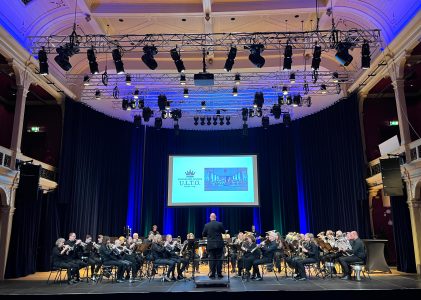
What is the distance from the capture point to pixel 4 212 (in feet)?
35.5

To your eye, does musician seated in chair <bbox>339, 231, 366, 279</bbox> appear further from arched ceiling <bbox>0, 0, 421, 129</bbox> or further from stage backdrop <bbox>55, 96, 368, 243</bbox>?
arched ceiling <bbox>0, 0, 421, 129</bbox>

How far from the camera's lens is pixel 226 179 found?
15445 mm

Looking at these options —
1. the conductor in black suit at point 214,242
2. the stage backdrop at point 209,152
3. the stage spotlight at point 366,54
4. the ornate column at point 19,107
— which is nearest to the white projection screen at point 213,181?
the stage backdrop at point 209,152

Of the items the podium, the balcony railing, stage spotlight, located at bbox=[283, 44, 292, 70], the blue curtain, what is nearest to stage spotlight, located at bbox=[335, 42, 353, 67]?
stage spotlight, located at bbox=[283, 44, 292, 70]

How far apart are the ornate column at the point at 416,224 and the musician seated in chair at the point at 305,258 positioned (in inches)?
126

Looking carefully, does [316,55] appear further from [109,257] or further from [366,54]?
[109,257]

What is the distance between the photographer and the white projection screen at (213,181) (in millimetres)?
15219

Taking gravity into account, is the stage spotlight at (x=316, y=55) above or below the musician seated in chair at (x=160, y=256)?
above

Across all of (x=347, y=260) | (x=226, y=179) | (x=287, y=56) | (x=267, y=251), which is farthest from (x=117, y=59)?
(x=347, y=260)

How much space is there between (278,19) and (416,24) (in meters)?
4.35

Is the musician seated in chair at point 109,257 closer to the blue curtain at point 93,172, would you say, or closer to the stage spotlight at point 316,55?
the blue curtain at point 93,172

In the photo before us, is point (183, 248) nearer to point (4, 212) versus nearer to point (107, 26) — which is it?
point (4, 212)

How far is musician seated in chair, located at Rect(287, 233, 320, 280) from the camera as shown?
9086 mm

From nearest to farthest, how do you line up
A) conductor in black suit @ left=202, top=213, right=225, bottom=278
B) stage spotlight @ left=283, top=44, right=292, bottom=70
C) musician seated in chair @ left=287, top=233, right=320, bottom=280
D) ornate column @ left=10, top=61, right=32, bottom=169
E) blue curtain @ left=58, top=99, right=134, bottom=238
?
conductor in black suit @ left=202, top=213, right=225, bottom=278 < musician seated in chair @ left=287, top=233, right=320, bottom=280 < stage spotlight @ left=283, top=44, right=292, bottom=70 < ornate column @ left=10, top=61, right=32, bottom=169 < blue curtain @ left=58, top=99, right=134, bottom=238
